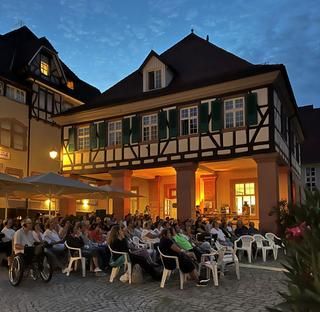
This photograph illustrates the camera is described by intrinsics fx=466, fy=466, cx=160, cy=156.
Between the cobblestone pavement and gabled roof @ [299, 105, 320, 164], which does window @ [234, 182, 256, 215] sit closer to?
the cobblestone pavement

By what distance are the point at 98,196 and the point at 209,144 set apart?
531 centimetres

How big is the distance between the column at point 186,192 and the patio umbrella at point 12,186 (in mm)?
6774

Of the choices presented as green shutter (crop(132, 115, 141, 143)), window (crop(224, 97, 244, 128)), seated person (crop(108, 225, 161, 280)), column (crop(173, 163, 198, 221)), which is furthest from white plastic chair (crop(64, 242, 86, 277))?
green shutter (crop(132, 115, 141, 143))

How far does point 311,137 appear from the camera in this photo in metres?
41.4

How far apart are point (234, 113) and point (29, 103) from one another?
12.6 m

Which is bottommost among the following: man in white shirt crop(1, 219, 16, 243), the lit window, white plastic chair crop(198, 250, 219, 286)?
white plastic chair crop(198, 250, 219, 286)

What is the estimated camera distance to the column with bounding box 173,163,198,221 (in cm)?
1981

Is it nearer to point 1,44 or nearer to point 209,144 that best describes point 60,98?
point 1,44

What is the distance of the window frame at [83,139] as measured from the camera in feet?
78.4

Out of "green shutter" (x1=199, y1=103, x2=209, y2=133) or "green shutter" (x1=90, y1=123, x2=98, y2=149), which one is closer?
"green shutter" (x1=199, y1=103, x2=209, y2=133)

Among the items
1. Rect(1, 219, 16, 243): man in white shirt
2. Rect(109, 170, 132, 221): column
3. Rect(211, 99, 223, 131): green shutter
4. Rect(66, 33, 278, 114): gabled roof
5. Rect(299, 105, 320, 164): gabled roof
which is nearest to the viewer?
Rect(1, 219, 16, 243): man in white shirt

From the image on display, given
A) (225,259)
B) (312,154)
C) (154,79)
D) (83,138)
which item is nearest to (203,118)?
(154,79)

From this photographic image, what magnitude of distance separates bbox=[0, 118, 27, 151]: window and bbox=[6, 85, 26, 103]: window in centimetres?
130

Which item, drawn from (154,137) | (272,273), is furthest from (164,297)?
(154,137)
